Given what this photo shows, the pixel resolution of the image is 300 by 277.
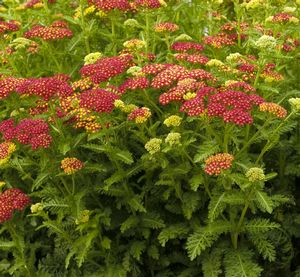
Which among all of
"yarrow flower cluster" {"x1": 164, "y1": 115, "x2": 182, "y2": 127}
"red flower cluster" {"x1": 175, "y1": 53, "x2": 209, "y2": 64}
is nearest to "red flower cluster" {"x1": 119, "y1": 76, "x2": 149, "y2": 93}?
"yarrow flower cluster" {"x1": 164, "y1": 115, "x2": 182, "y2": 127}

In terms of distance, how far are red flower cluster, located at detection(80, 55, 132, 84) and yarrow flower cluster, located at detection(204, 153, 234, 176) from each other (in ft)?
2.86

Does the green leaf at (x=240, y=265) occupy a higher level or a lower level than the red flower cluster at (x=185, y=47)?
lower

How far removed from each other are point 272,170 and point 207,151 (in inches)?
38.3

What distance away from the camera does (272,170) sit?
3.71 meters

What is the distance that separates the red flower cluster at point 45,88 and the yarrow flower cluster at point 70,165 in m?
0.39

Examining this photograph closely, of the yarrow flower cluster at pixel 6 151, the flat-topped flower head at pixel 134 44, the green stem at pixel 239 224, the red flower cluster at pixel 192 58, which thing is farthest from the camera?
the flat-topped flower head at pixel 134 44

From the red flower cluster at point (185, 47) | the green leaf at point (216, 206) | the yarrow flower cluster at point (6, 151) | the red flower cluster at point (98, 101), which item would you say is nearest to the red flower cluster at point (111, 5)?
the red flower cluster at point (185, 47)

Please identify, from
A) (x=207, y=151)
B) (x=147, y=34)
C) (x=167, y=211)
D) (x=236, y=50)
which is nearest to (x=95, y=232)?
(x=167, y=211)

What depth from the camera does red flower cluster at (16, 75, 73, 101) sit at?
9.90 feet

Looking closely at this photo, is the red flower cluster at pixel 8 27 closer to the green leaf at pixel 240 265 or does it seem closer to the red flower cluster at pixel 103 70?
the red flower cluster at pixel 103 70

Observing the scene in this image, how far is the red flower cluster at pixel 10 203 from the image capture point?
3.10 m

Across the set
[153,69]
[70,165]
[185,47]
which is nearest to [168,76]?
[153,69]

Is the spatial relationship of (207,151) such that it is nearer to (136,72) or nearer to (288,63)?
(136,72)

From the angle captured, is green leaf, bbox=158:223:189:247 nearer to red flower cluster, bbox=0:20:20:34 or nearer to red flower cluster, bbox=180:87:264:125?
red flower cluster, bbox=180:87:264:125
